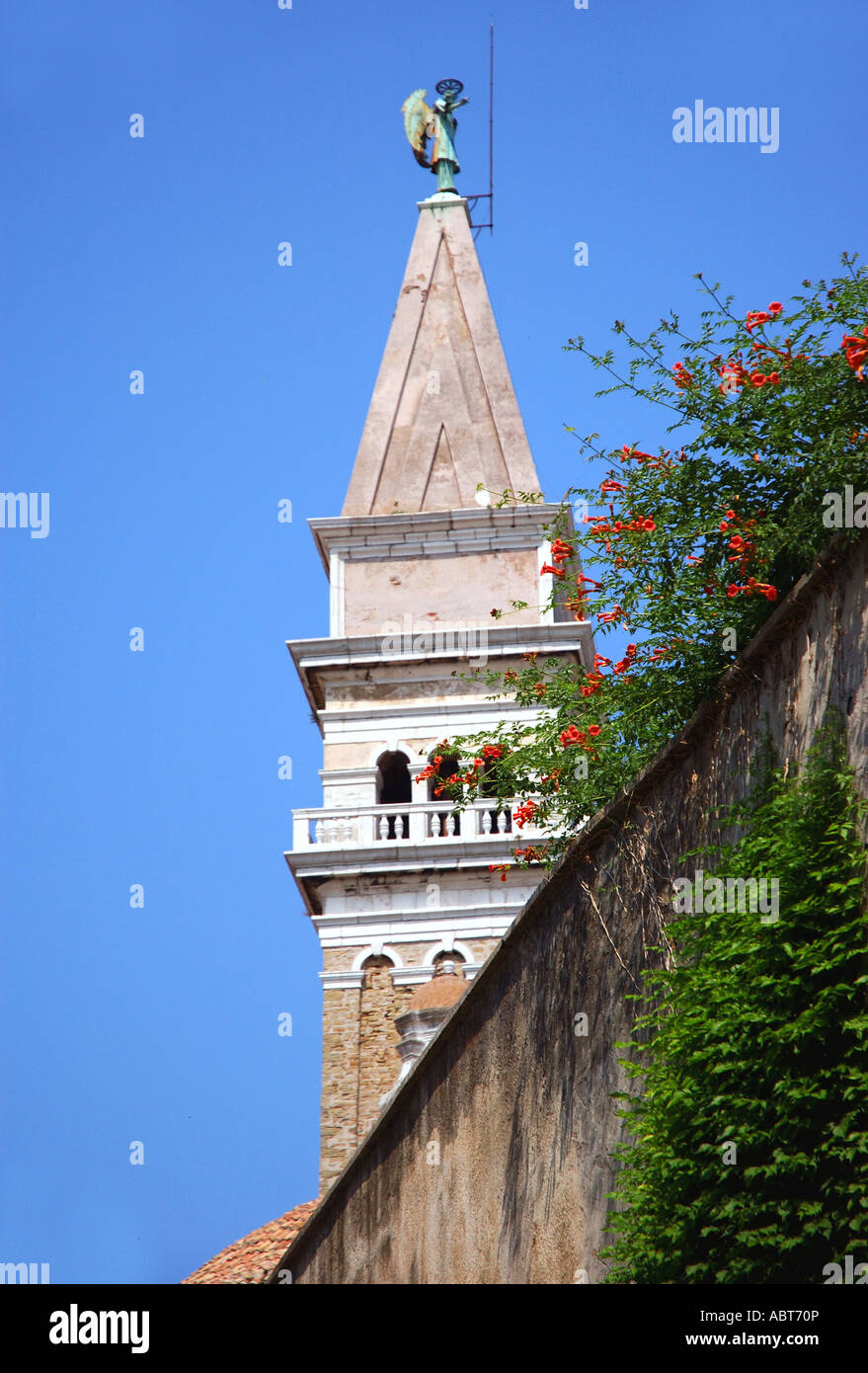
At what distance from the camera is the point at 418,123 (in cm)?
4212

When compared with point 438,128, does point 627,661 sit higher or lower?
lower

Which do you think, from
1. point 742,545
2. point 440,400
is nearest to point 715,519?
point 742,545

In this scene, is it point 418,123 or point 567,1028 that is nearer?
point 567,1028

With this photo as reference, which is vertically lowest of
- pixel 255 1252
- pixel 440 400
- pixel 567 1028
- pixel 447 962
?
pixel 255 1252

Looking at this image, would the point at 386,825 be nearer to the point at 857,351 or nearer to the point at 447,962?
the point at 447,962

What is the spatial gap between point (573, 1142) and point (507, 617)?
2337cm

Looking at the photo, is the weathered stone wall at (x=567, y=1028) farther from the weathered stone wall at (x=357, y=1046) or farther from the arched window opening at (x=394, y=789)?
the arched window opening at (x=394, y=789)

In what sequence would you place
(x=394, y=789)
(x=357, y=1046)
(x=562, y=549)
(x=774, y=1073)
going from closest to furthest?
(x=774, y=1073)
(x=562, y=549)
(x=357, y=1046)
(x=394, y=789)

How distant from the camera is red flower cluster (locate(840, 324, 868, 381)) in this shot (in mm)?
7918

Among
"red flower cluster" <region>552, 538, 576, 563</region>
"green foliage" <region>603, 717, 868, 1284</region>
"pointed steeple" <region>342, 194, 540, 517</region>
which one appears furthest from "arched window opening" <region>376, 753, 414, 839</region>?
"green foliage" <region>603, 717, 868, 1284</region>

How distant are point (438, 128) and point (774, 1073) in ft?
121

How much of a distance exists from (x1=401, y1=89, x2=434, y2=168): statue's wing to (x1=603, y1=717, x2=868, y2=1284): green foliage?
1398 inches
